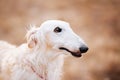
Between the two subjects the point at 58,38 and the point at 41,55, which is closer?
the point at 58,38

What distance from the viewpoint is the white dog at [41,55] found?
211 inches

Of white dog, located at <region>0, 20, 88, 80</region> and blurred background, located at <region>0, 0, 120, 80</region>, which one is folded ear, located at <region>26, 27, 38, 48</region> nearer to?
white dog, located at <region>0, 20, 88, 80</region>

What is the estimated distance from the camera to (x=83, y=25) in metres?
11.7

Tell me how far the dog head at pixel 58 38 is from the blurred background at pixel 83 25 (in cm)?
403

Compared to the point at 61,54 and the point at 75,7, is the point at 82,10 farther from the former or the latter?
the point at 61,54

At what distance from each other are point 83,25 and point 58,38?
20.9 feet

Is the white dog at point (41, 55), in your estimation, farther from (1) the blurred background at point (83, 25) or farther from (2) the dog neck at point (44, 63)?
(1) the blurred background at point (83, 25)

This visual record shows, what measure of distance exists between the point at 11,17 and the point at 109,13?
2128mm

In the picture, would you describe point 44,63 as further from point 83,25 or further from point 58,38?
point 83,25

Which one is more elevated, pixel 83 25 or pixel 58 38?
pixel 83 25

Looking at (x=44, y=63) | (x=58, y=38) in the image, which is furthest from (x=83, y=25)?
(x=58, y=38)

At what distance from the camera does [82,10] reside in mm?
12258

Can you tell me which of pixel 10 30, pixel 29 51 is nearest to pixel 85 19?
pixel 10 30

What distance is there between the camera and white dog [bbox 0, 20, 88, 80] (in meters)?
5.35
